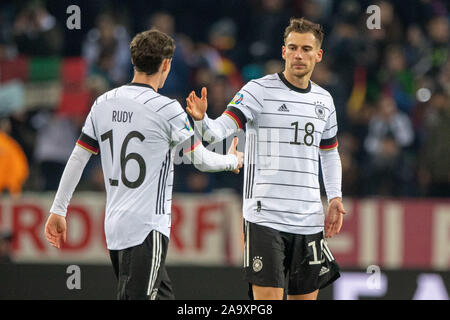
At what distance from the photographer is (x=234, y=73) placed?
37.3 feet

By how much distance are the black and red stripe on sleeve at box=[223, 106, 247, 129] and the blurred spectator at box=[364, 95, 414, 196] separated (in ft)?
16.4

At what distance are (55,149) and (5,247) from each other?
166 cm

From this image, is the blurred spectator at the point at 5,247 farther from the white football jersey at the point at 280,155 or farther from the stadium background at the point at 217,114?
the white football jersey at the point at 280,155

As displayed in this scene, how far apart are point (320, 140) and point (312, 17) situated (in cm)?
570

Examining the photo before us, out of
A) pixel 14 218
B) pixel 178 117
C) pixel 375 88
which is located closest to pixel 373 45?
pixel 375 88

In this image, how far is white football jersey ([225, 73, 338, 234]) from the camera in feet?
19.1

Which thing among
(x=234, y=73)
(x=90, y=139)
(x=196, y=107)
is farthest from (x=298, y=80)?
(x=234, y=73)

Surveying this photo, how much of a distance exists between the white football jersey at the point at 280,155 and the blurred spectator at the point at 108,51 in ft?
17.2

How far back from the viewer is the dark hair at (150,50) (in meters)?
5.29

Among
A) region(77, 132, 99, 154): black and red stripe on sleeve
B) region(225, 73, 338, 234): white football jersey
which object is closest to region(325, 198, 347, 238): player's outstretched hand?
region(225, 73, 338, 234): white football jersey

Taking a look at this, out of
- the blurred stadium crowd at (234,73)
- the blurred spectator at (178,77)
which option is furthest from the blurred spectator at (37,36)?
the blurred spectator at (178,77)

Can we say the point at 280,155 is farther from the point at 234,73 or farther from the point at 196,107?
the point at 234,73
